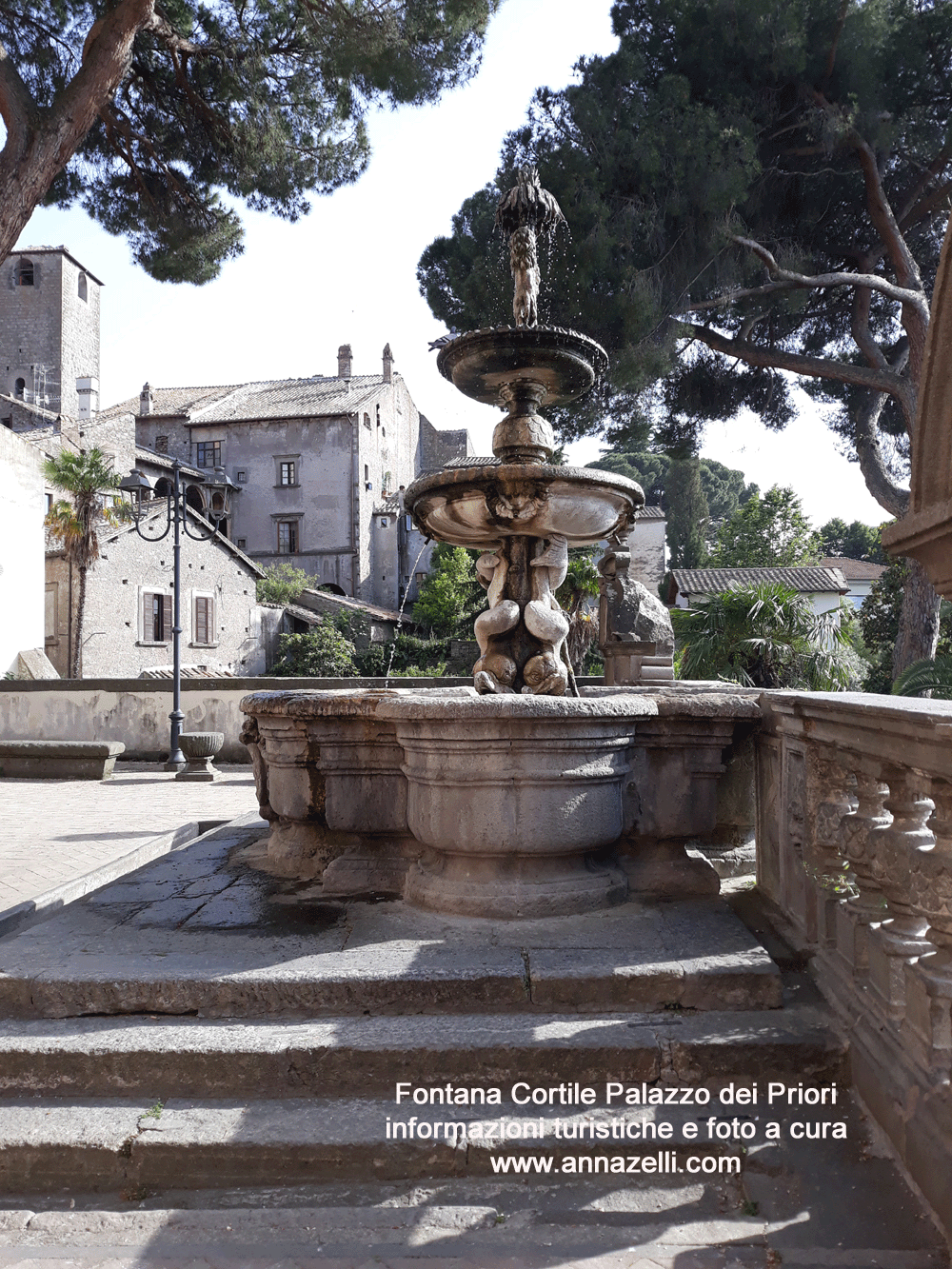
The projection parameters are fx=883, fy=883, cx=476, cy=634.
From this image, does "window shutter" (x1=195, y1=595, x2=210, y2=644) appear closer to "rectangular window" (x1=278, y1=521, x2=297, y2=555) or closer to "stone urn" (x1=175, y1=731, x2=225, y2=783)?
"rectangular window" (x1=278, y1=521, x2=297, y2=555)

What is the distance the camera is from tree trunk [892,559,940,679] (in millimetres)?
13461

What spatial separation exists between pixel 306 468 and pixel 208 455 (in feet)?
13.8

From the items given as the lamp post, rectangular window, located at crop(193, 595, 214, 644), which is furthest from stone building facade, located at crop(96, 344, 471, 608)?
rectangular window, located at crop(193, 595, 214, 644)

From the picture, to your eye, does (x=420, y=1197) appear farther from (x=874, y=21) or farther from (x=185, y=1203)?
(x=874, y=21)

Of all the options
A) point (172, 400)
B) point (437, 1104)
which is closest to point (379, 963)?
point (437, 1104)

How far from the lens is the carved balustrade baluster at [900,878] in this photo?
222 cm

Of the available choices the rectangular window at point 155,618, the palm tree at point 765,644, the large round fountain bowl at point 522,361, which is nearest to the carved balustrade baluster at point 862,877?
the large round fountain bowl at point 522,361

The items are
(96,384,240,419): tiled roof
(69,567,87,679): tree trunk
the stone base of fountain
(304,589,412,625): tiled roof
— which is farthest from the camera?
(96,384,240,419): tiled roof

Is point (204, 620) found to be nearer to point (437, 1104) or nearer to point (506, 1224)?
point (437, 1104)

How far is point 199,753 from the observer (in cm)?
1234

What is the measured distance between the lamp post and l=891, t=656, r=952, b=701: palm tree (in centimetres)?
941

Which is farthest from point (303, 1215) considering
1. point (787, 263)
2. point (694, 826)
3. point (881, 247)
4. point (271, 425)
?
point (271, 425)

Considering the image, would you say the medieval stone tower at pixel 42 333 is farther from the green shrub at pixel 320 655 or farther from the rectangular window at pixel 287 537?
the green shrub at pixel 320 655

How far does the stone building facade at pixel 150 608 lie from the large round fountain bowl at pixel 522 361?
19916 millimetres
